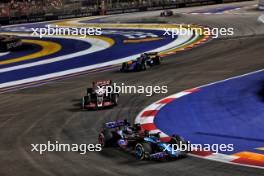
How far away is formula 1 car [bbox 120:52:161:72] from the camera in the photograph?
2009 cm

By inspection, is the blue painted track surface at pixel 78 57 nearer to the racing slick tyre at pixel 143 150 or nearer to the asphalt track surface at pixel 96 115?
the asphalt track surface at pixel 96 115

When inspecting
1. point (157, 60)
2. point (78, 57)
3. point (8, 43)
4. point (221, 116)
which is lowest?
point (78, 57)

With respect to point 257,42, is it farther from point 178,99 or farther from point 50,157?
point 50,157

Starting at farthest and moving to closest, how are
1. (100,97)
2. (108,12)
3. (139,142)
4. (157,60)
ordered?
1. (108,12)
2. (157,60)
3. (100,97)
4. (139,142)

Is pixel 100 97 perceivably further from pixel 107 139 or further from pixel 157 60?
pixel 157 60

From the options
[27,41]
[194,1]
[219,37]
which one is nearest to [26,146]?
[219,37]

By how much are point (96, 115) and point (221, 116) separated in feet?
10.9

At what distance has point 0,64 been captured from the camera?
25812 millimetres

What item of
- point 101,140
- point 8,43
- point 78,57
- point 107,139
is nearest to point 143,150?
point 107,139

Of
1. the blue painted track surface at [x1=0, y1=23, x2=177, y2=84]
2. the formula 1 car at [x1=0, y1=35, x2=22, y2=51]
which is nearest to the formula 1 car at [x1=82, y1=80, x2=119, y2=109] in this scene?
the blue painted track surface at [x1=0, y1=23, x2=177, y2=84]

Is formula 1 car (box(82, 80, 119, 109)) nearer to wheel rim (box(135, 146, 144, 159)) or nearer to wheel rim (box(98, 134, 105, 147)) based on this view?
wheel rim (box(98, 134, 105, 147))

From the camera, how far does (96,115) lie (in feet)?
44.0

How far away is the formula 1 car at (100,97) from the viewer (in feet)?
46.3

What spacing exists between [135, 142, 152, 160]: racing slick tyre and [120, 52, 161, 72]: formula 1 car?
10.6 m
